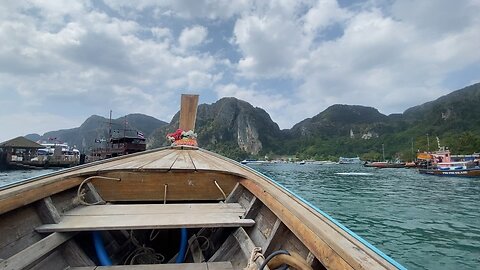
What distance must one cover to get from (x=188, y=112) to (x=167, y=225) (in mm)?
6989

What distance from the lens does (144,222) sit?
229 centimetres

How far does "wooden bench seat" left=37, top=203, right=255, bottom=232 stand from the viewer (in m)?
2.20

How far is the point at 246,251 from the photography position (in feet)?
7.26

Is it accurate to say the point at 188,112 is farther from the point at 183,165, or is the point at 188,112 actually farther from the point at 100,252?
the point at 100,252

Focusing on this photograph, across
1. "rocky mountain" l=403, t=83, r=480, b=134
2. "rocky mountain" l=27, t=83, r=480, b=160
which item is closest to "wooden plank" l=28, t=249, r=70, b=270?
"rocky mountain" l=27, t=83, r=480, b=160

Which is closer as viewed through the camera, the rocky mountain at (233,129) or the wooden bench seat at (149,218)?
the wooden bench seat at (149,218)

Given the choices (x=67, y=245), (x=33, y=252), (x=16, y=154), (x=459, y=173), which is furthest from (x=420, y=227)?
(x=16, y=154)

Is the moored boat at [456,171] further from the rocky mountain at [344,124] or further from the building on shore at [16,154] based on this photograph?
the rocky mountain at [344,124]

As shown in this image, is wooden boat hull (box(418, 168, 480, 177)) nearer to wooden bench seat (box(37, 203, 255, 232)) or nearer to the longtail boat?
the longtail boat

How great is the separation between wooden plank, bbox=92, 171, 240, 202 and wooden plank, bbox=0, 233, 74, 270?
1106 mm

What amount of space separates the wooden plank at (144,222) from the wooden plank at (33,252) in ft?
0.27

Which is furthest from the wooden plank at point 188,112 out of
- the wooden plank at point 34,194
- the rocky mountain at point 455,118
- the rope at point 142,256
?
the rocky mountain at point 455,118

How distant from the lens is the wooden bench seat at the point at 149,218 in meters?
2.20

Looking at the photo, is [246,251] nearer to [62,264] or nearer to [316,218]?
[316,218]
